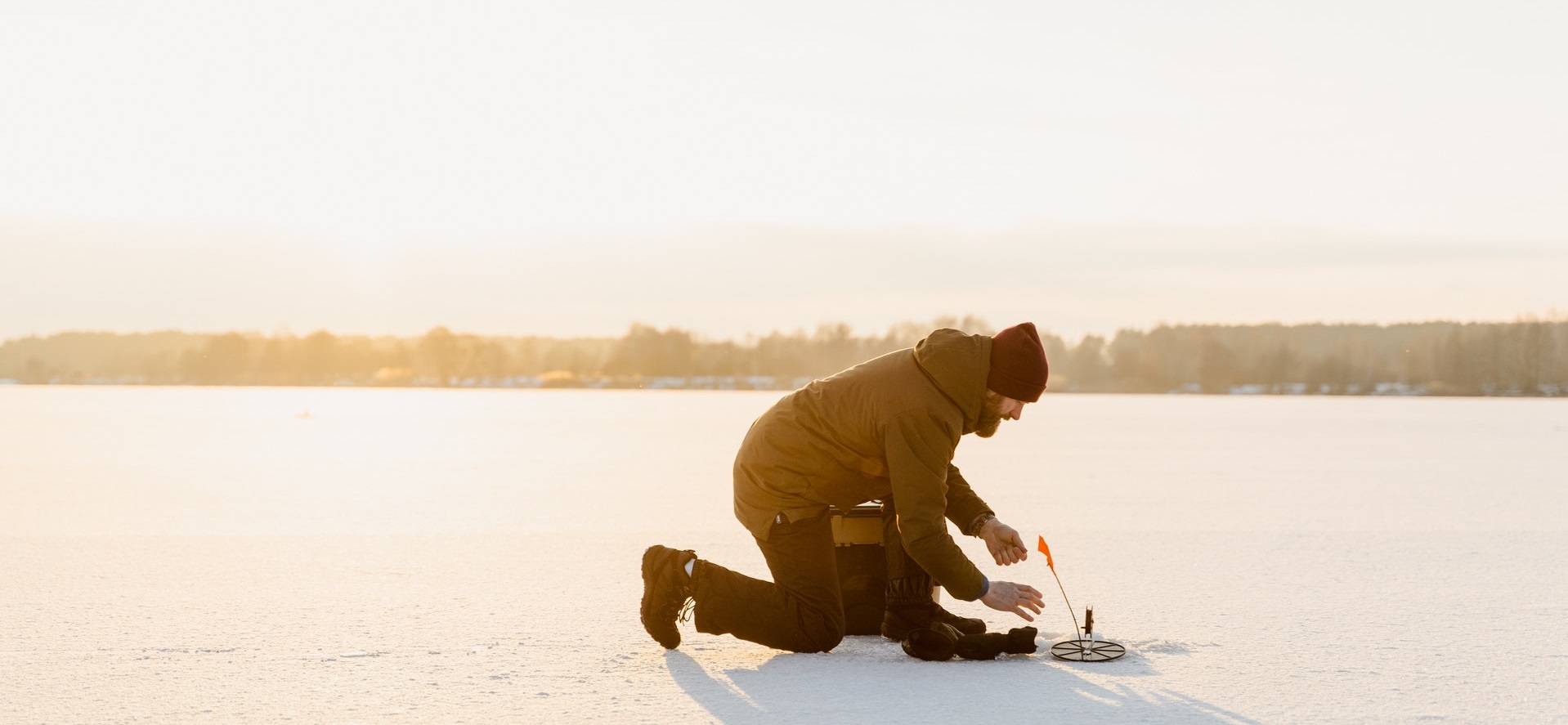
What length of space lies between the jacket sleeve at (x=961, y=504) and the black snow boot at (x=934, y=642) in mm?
373

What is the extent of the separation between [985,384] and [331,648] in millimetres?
2227

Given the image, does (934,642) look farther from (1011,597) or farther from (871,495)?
(871,495)

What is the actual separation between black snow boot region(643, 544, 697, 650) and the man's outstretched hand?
0.96 m

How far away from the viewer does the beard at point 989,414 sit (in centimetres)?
382

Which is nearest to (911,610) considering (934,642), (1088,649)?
(934,642)

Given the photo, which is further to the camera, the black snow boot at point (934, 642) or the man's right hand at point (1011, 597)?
the black snow boot at point (934, 642)

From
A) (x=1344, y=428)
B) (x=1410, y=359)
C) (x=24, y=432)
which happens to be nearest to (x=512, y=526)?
(x=24, y=432)

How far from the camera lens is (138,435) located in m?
18.2

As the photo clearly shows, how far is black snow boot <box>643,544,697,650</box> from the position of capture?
160 inches

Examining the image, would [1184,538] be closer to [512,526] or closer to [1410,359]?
[512,526]

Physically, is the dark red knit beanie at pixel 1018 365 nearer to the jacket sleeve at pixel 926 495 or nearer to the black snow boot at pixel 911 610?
the jacket sleeve at pixel 926 495

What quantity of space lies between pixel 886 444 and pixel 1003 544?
55cm

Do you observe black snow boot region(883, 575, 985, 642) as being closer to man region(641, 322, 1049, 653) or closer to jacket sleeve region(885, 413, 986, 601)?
man region(641, 322, 1049, 653)

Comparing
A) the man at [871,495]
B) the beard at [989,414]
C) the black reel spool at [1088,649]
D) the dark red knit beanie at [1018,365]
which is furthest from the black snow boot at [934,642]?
the dark red knit beanie at [1018,365]
